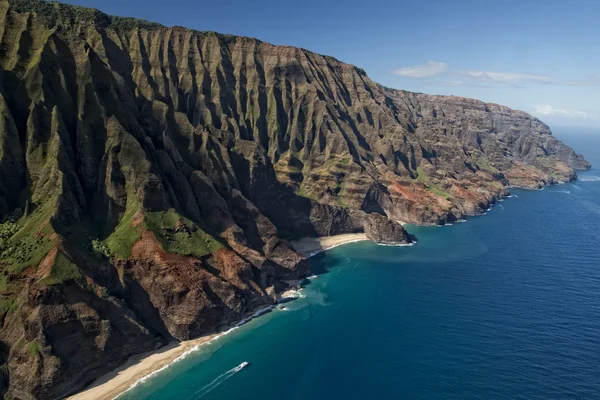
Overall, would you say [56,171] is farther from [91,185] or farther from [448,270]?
[448,270]

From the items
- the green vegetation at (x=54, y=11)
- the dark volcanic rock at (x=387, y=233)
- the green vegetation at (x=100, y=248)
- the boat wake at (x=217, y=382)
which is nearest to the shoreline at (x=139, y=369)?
the boat wake at (x=217, y=382)

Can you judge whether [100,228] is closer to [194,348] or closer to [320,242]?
[194,348]

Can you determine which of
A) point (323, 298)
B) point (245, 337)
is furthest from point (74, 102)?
point (323, 298)

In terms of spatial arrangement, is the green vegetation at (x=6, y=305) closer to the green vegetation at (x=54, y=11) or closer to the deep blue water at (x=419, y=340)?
the deep blue water at (x=419, y=340)

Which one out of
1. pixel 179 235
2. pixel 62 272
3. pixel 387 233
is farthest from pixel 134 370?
pixel 387 233

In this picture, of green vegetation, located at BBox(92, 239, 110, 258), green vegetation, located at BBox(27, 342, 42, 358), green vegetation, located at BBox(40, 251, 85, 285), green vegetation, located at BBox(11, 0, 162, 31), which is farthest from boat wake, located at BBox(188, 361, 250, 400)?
green vegetation, located at BBox(11, 0, 162, 31)

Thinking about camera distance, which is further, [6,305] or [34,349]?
[6,305]
